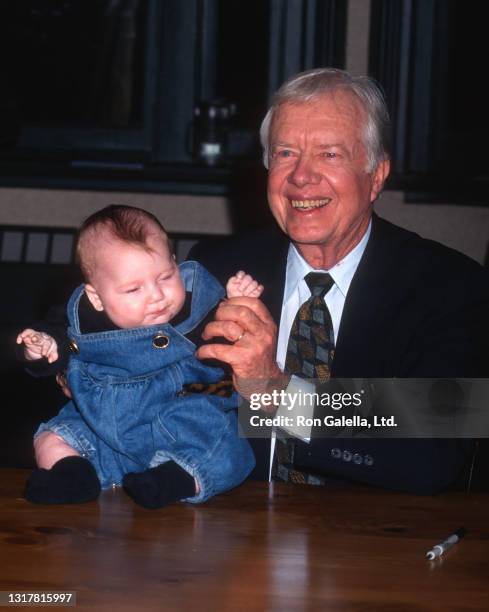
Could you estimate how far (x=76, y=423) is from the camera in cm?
161

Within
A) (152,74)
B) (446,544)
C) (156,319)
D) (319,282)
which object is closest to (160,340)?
(156,319)

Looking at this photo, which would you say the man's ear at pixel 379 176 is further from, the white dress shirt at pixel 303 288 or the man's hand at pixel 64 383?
the man's hand at pixel 64 383

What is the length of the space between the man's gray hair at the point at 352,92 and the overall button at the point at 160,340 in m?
0.72

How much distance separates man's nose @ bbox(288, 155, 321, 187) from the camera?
6.86ft

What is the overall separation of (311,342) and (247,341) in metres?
0.33

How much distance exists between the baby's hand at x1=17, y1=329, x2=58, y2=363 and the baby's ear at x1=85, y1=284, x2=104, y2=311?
3.3 inches

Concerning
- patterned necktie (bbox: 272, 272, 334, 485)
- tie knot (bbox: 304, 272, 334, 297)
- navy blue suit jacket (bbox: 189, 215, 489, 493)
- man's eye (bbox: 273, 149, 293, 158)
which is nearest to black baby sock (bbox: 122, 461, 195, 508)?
navy blue suit jacket (bbox: 189, 215, 489, 493)

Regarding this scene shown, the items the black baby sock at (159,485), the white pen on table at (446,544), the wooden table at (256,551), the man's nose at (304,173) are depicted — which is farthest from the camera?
the man's nose at (304,173)

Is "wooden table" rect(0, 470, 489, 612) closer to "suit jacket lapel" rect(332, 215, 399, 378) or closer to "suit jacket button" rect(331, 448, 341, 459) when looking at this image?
"suit jacket button" rect(331, 448, 341, 459)

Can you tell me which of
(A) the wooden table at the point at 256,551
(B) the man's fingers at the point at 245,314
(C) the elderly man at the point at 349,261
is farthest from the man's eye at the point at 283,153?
(A) the wooden table at the point at 256,551

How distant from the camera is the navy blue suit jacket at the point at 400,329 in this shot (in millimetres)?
1720

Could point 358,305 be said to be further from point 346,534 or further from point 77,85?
point 77,85

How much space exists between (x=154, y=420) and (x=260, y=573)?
367 mm

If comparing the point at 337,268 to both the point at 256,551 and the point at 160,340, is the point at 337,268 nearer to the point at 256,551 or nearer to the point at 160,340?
the point at 160,340
